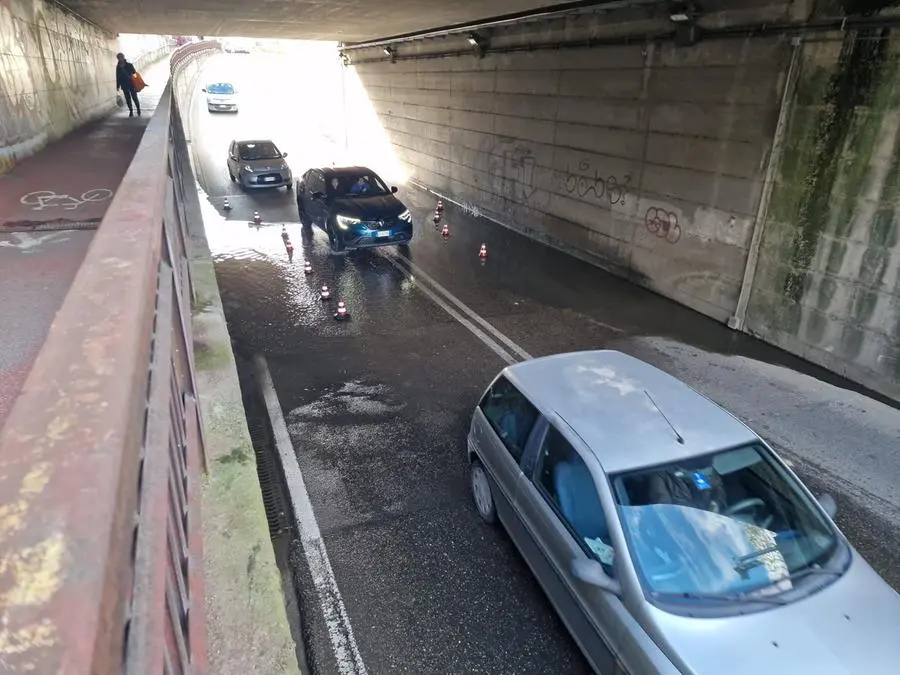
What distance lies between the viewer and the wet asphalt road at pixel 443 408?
4.29m

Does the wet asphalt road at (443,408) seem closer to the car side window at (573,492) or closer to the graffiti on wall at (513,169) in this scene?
the car side window at (573,492)

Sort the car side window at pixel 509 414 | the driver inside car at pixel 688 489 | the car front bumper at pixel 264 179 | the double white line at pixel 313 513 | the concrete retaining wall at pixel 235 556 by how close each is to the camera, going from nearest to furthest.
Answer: the concrete retaining wall at pixel 235 556 < the driver inside car at pixel 688 489 < the double white line at pixel 313 513 < the car side window at pixel 509 414 < the car front bumper at pixel 264 179

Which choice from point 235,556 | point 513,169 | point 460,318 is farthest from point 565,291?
point 235,556

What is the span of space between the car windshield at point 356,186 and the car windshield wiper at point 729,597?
38.9 ft

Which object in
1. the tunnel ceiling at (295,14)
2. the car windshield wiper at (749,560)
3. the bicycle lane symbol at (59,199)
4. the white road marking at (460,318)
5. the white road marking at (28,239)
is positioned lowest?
the white road marking at (460,318)

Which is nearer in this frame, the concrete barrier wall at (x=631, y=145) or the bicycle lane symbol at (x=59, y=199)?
the bicycle lane symbol at (x=59, y=199)

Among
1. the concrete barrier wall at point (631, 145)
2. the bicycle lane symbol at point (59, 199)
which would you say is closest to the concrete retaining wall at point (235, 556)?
the bicycle lane symbol at point (59, 199)

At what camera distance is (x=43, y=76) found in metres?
12.0

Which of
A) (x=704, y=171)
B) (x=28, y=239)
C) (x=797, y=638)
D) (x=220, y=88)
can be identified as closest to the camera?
(x=797, y=638)

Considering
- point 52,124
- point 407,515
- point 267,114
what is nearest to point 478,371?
point 407,515

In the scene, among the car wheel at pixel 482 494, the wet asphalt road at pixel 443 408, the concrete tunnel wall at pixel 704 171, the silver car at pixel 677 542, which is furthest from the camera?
the concrete tunnel wall at pixel 704 171

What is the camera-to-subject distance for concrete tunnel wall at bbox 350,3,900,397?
752 centimetres

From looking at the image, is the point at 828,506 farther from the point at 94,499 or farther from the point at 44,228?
the point at 44,228

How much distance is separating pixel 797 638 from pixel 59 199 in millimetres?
8820
